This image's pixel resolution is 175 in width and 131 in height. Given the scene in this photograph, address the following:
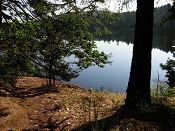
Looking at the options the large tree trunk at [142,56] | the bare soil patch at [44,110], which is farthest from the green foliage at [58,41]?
the large tree trunk at [142,56]

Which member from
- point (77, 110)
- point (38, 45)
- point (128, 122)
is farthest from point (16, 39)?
point (38, 45)

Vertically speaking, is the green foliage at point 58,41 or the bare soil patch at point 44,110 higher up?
the green foliage at point 58,41

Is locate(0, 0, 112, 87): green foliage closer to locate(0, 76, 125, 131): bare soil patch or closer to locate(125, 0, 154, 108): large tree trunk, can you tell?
locate(0, 76, 125, 131): bare soil patch

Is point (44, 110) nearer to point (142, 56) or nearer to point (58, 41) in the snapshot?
point (142, 56)

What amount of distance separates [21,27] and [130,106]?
3.85 m

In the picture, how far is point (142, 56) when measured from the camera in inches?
235

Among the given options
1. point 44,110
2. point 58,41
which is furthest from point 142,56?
point 58,41

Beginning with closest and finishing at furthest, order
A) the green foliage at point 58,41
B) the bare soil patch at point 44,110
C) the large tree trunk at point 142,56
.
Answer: the large tree trunk at point 142,56 < the bare soil patch at point 44,110 < the green foliage at point 58,41

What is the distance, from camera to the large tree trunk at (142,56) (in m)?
5.90

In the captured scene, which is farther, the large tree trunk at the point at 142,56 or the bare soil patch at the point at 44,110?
the bare soil patch at the point at 44,110

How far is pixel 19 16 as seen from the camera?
11.2 metres

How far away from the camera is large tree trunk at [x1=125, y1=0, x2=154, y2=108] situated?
5.90 m

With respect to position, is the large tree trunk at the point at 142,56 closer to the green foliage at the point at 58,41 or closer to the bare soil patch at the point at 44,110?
the bare soil patch at the point at 44,110

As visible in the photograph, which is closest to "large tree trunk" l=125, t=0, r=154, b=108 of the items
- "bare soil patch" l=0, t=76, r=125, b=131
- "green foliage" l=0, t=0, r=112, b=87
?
"bare soil patch" l=0, t=76, r=125, b=131
